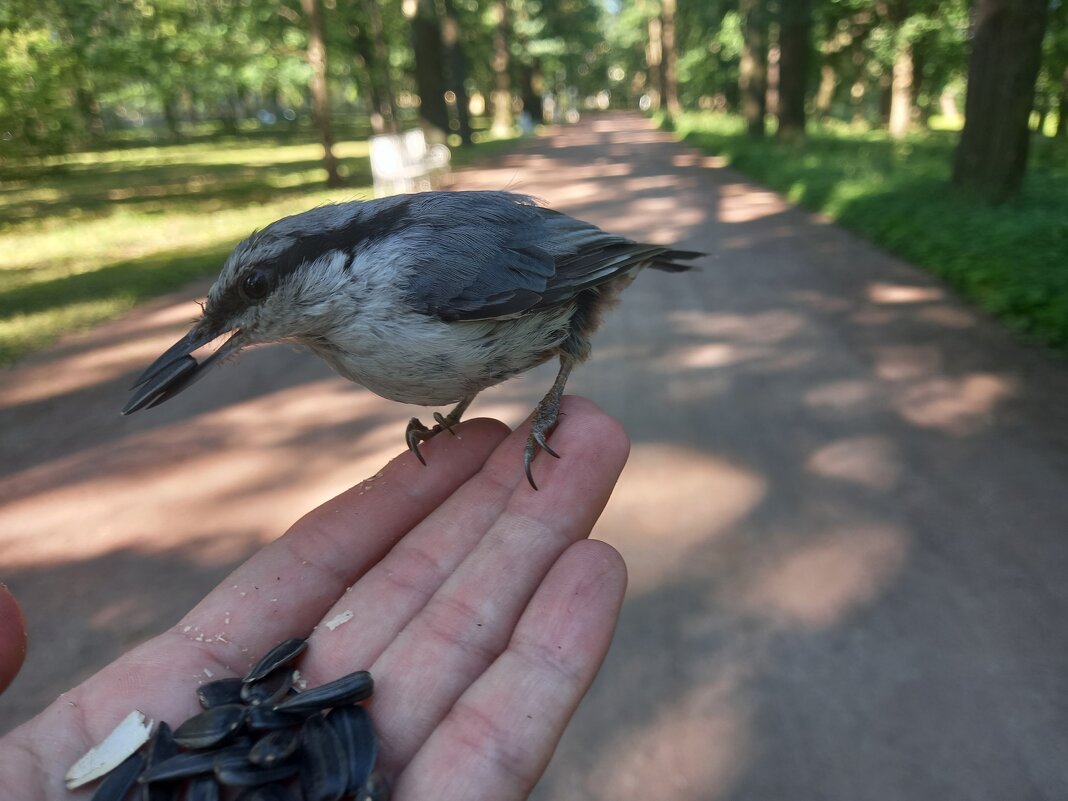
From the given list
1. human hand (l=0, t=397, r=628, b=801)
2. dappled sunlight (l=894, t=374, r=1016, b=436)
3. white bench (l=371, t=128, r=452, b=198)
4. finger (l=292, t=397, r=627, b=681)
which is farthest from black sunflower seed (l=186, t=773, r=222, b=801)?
white bench (l=371, t=128, r=452, b=198)

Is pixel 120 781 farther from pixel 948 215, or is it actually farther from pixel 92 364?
pixel 948 215

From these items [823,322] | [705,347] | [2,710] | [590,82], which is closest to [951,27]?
[823,322]

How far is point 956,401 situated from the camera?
4.88 metres

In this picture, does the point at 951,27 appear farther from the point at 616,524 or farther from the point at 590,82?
the point at 590,82

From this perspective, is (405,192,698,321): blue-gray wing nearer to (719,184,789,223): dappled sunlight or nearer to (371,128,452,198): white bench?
(719,184,789,223): dappled sunlight

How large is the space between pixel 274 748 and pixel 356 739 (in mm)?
215

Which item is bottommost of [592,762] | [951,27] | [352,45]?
[592,762]

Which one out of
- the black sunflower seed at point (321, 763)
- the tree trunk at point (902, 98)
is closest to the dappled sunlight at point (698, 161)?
the tree trunk at point (902, 98)

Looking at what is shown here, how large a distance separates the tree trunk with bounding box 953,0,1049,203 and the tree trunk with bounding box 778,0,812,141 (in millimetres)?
7750

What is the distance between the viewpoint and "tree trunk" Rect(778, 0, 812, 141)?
51.1 ft

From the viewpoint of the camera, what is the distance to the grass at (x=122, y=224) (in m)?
7.92

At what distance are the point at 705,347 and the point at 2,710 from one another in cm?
515

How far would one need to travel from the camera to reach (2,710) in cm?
294

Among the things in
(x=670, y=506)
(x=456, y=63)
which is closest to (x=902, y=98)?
(x=456, y=63)
